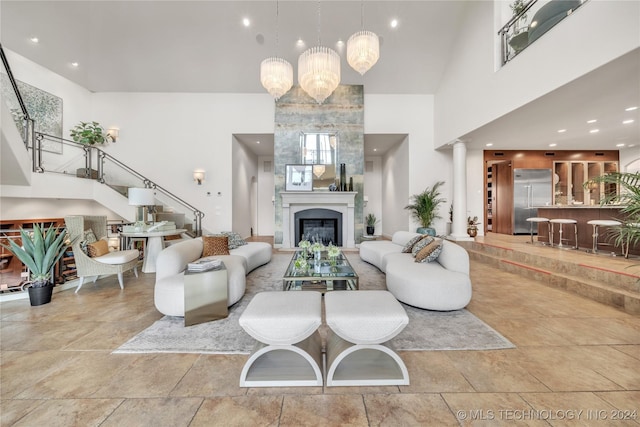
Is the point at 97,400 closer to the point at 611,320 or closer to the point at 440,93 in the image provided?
the point at 611,320

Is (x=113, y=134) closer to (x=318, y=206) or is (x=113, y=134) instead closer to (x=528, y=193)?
(x=318, y=206)

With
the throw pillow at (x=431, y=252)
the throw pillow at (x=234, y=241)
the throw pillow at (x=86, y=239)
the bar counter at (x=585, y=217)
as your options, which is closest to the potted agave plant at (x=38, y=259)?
the throw pillow at (x=86, y=239)

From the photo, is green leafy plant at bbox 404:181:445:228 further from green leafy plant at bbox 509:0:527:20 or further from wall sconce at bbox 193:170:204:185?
wall sconce at bbox 193:170:204:185

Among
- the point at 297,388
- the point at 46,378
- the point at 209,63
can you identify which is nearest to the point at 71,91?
the point at 209,63

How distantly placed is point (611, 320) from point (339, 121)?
Result: 6.64m

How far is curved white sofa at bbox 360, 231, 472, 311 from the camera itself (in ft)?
9.14

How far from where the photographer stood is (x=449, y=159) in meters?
7.71

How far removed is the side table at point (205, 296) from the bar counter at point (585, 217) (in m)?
6.50

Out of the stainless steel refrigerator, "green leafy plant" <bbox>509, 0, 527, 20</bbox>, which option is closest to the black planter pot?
"green leafy plant" <bbox>509, 0, 527, 20</bbox>

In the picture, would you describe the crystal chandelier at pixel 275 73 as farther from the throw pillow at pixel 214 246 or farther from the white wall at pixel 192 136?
the white wall at pixel 192 136

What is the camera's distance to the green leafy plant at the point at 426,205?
23.9 feet

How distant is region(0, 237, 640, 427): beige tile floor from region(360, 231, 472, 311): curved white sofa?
0.47 metres

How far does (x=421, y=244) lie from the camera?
12.3ft

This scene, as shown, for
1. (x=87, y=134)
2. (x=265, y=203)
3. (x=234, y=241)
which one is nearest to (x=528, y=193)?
(x=234, y=241)
